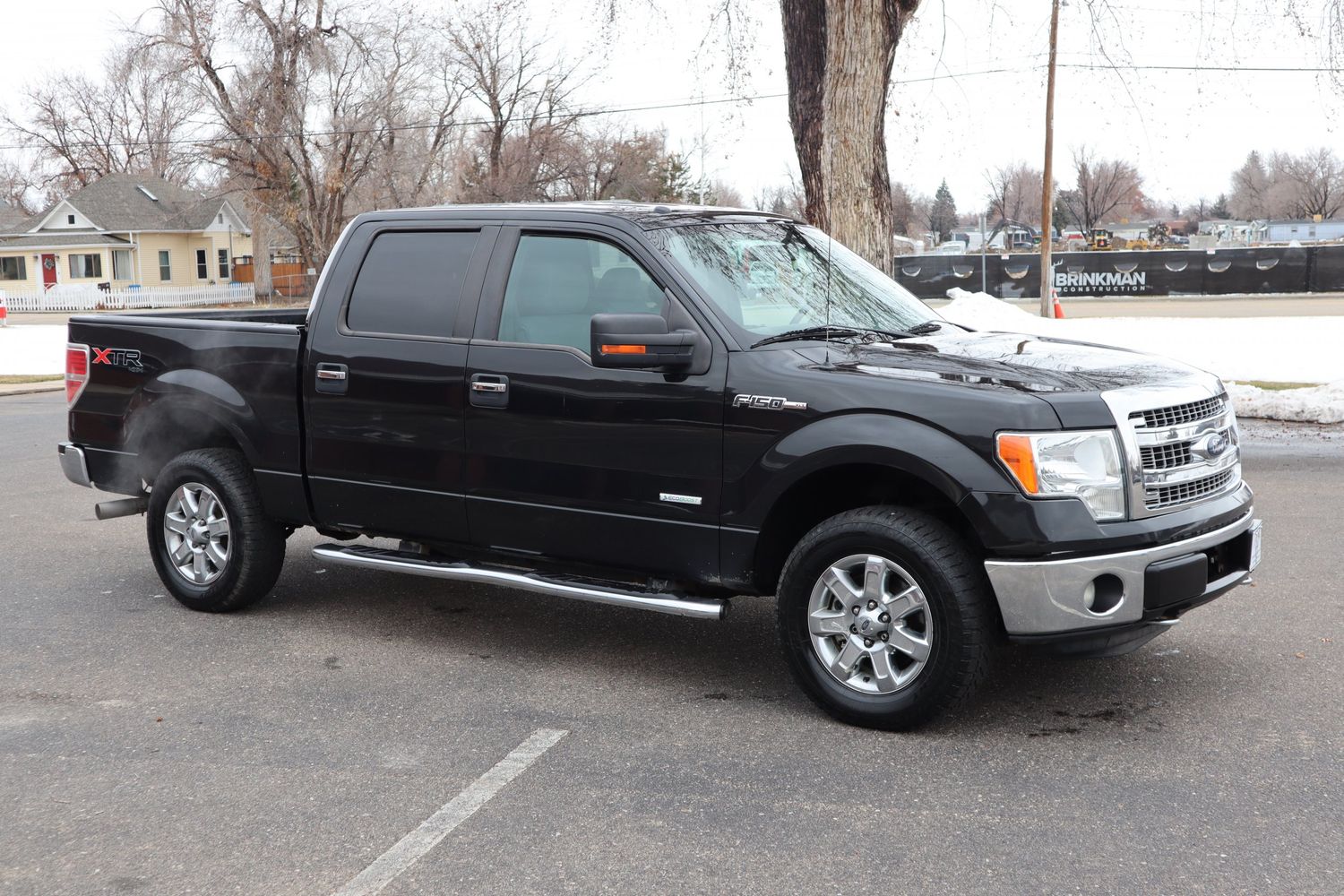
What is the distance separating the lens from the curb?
1917cm

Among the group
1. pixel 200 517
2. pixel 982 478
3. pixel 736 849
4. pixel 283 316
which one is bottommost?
pixel 736 849

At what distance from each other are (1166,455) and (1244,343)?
61.4ft

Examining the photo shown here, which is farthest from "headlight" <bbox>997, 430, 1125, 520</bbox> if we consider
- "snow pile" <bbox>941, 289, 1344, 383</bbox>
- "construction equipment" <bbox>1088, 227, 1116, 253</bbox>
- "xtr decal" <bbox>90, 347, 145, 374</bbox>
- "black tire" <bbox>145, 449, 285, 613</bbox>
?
"construction equipment" <bbox>1088, 227, 1116, 253</bbox>

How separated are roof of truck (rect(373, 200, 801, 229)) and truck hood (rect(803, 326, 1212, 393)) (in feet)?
3.01

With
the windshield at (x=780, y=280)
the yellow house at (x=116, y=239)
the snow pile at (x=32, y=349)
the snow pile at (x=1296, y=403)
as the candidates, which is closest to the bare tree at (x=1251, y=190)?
the yellow house at (x=116, y=239)

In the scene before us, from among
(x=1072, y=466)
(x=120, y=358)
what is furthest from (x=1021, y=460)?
(x=120, y=358)

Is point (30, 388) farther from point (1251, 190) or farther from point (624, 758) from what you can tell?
point (1251, 190)

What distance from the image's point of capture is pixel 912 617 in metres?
4.54

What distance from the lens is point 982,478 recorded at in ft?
14.1

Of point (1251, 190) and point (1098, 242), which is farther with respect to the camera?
point (1251, 190)

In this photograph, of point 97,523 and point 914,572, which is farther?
point 97,523

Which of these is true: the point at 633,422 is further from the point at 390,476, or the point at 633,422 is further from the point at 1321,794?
the point at 1321,794

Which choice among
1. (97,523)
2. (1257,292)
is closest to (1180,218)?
(1257,292)

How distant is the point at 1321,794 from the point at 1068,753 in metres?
0.78
